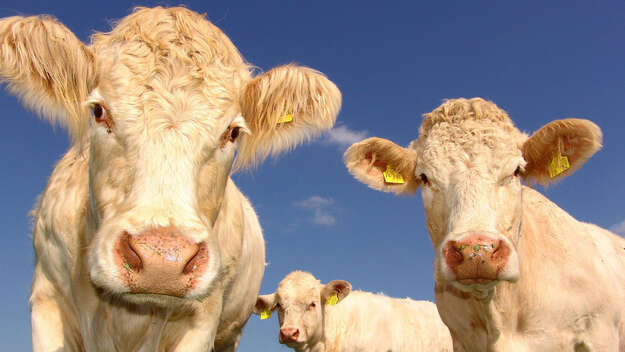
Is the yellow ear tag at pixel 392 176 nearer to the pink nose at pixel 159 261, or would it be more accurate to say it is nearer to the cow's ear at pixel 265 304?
the pink nose at pixel 159 261

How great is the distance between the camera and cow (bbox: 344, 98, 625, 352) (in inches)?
185

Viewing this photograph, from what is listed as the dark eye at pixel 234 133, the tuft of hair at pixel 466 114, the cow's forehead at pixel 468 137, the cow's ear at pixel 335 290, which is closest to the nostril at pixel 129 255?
the dark eye at pixel 234 133

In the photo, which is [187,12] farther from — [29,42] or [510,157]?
[510,157]

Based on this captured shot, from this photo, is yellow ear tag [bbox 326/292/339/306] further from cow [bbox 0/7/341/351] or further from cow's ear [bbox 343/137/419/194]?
cow [bbox 0/7/341/351]

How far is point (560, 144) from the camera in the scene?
540 centimetres

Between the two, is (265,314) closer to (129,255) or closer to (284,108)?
(284,108)

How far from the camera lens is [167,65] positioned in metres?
3.62

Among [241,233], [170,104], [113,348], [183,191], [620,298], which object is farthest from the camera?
[620,298]

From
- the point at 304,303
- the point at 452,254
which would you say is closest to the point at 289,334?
the point at 304,303

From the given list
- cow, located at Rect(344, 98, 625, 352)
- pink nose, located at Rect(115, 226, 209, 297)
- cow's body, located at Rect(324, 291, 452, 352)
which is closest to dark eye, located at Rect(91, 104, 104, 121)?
pink nose, located at Rect(115, 226, 209, 297)

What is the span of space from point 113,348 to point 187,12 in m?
2.49

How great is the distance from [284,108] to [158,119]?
1.17 meters

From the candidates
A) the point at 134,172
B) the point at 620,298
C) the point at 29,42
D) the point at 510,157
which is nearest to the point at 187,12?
the point at 29,42

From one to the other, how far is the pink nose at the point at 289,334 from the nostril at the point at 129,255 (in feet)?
25.7
